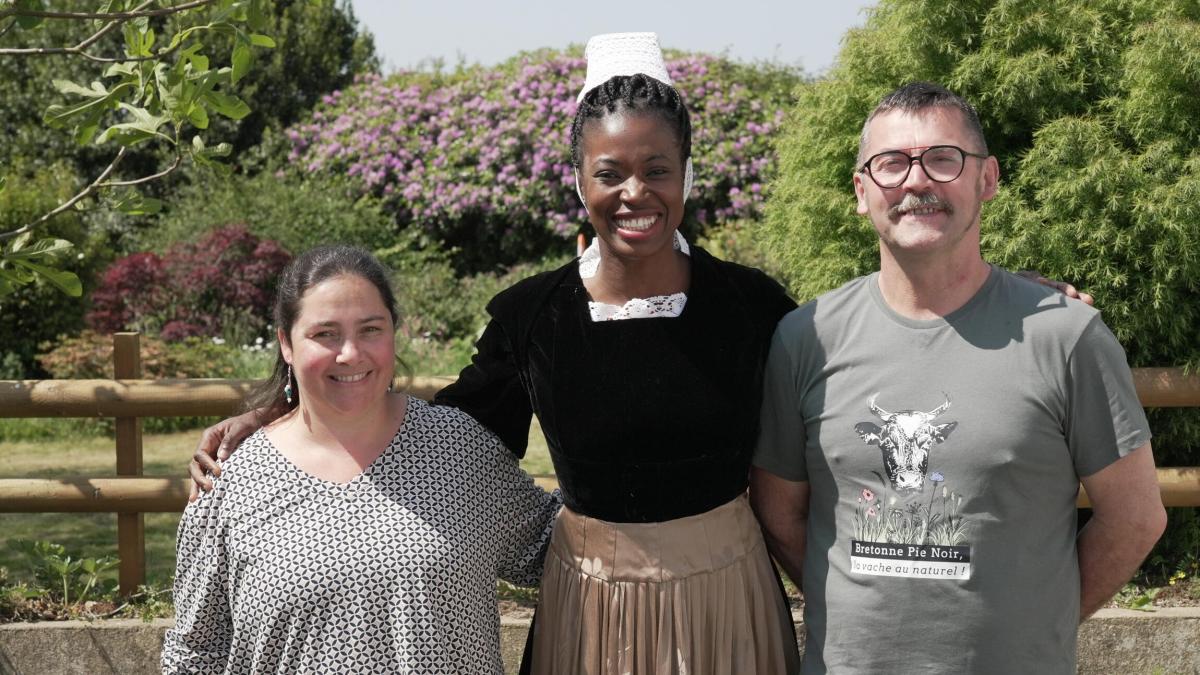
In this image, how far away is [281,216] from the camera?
13.0 m

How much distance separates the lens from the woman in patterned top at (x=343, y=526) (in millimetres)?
2395

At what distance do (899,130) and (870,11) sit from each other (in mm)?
2251

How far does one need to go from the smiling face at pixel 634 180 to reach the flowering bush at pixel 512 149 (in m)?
10.2

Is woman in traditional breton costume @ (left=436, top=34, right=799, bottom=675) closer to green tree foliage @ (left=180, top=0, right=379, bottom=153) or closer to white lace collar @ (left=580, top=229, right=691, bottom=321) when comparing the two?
white lace collar @ (left=580, top=229, right=691, bottom=321)

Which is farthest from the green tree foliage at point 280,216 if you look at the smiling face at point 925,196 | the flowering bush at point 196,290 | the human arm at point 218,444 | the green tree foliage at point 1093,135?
the smiling face at point 925,196

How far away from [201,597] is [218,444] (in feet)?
1.23

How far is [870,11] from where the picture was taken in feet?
14.4

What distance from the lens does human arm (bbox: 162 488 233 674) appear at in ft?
8.19

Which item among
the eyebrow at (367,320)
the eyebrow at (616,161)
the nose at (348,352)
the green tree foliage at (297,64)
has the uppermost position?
the green tree foliage at (297,64)

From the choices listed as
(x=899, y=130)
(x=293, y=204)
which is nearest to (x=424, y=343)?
(x=293, y=204)

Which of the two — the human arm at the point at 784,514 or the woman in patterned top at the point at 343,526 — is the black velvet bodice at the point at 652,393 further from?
the woman in patterned top at the point at 343,526

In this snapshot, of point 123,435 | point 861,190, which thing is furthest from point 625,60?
point 123,435

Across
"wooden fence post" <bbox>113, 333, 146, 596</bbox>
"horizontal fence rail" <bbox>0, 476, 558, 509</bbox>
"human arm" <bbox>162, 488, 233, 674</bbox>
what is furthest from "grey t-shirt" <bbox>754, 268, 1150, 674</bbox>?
"wooden fence post" <bbox>113, 333, 146, 596</bbox>

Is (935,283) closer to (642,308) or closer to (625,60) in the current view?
(642,308)
